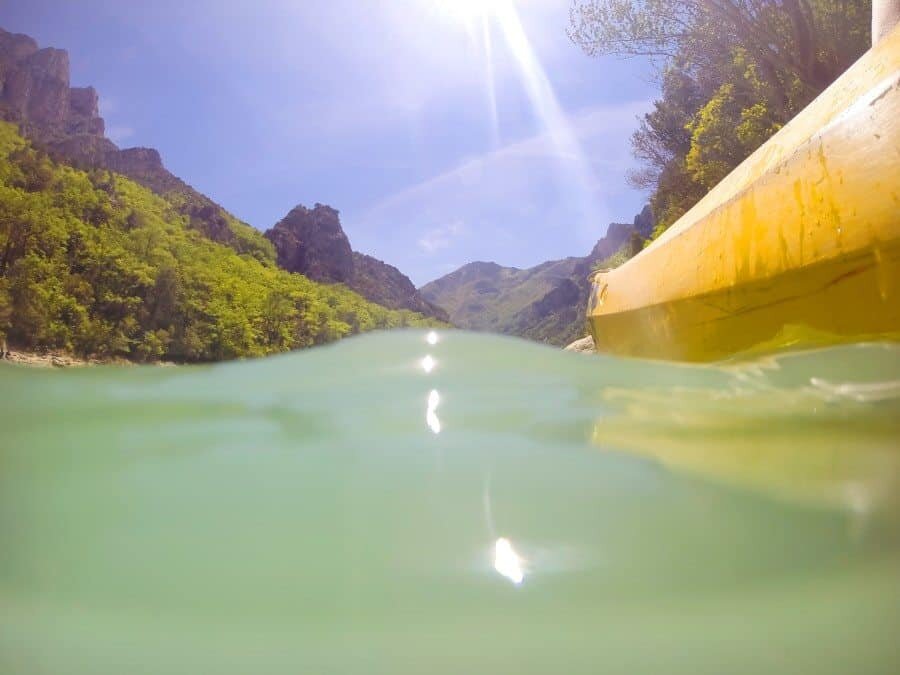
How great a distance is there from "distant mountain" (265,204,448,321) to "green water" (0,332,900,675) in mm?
45217

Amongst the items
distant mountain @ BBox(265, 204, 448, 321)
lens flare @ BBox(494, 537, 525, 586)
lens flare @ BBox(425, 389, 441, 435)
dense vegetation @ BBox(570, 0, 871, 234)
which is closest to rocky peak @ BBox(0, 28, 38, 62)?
distant mountain @ BBox(265, 204, 448, 321)

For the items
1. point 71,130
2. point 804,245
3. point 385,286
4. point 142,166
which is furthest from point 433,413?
point 385,286

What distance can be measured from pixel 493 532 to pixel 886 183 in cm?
192

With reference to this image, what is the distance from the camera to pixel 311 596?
2.70 ft

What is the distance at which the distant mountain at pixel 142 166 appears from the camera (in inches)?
1236

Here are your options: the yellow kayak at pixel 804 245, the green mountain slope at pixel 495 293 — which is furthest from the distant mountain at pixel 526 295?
the yellow kayak at pixel 804 245

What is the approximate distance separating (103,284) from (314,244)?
4321cm

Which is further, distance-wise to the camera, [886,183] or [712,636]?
[886,183]

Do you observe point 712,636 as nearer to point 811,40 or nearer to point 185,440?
point 185,440

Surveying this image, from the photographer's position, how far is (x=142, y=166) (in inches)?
1735

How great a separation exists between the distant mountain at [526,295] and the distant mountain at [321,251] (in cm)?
2507

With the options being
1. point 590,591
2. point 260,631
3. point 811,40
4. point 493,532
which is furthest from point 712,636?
point 811,40

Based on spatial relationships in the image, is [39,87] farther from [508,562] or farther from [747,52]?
[508,562]

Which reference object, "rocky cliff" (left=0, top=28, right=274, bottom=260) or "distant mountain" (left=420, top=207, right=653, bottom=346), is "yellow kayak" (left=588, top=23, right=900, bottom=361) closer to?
"rocky cliff" (left=0, top=28, right=274, bottom=260)
